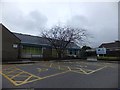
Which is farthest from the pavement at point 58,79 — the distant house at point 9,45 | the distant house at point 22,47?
the distant house at point 22,47

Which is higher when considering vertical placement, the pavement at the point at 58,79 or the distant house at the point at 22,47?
the distant house at the point at 22,47

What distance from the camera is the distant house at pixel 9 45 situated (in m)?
30.3

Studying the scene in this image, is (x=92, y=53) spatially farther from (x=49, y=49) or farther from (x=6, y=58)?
(x=6, y=58)

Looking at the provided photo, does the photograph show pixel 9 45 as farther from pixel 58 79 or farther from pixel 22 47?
pixel 58 79

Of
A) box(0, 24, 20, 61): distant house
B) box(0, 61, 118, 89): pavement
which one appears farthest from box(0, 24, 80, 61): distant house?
box(0, 61, 118, 89): pavement

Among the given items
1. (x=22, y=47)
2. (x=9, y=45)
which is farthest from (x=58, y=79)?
(x=22, y=47)

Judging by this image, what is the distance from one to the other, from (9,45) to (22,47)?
373cm

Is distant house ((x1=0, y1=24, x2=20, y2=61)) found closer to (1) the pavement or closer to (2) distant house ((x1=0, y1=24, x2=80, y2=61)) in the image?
(2) distant house ((x1=0, y1=24, x2=80, y2=61))

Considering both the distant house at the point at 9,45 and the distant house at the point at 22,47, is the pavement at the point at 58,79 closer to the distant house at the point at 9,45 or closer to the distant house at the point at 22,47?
the distant house at the point at 9,45

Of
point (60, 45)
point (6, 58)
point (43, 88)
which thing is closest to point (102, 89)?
point (43, 88)

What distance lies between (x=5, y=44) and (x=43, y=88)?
2513cm

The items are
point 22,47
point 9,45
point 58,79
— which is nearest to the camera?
point 58,79

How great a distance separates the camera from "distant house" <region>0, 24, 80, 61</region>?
30.6 metres

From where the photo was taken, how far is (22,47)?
34.4 meters
